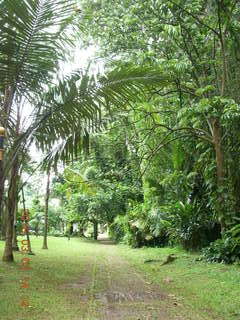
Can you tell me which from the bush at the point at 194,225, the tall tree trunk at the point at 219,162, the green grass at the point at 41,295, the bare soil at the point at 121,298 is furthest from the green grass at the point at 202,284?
the bush at the point at 194,225

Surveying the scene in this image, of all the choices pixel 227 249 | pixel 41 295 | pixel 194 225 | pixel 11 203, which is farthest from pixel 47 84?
pixel 194 225

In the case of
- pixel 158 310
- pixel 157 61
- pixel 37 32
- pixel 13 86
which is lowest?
pixel 158 310

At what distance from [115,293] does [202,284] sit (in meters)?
1.57

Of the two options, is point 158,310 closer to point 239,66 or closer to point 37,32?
point 37,32

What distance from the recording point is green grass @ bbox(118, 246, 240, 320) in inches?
195

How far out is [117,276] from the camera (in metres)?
7.88

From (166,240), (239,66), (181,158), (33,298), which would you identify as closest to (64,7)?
(33,298)

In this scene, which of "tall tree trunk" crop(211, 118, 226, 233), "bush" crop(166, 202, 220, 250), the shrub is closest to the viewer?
the shrub

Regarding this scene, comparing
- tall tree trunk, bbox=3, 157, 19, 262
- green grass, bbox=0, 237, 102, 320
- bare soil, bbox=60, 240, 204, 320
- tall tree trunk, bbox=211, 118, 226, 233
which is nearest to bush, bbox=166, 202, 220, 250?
tall tree trunk, bbox=211, 118, 226, 233

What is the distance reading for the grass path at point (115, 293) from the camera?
15.1ft

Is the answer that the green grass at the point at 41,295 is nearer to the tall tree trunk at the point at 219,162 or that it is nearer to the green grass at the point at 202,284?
the green grass at the point at 202,284

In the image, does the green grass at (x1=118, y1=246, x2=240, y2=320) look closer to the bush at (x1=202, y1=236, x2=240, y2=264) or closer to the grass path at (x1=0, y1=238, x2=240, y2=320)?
the grass path at (x1=0, y1=238, x2=240, y2=320)

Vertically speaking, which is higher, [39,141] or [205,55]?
[205,55]

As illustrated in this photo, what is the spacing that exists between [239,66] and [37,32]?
4933 mm
